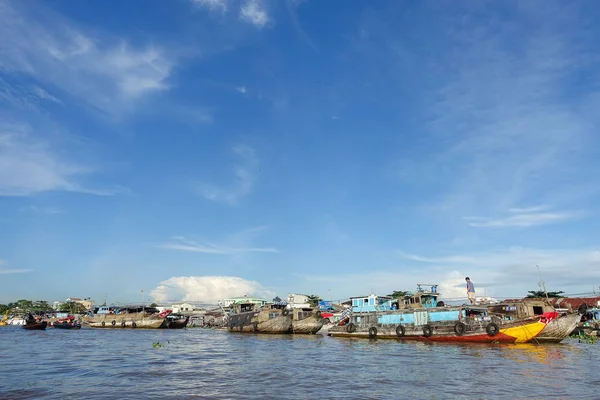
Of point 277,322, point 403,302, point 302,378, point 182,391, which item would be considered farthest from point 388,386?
point 277,322

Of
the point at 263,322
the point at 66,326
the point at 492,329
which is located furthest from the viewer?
the point at 66,326

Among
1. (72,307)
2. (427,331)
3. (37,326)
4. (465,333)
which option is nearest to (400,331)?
(427,331)

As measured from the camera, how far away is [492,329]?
100ft

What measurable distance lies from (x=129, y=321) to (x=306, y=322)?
35798mm

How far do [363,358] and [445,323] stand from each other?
42.6 feet

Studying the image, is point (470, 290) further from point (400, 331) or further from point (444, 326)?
point (400, 331)

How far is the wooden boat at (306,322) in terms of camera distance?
47.3 metres

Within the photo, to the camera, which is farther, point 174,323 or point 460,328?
point 174,323

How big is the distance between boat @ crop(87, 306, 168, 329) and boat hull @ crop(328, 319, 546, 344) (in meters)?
39.6

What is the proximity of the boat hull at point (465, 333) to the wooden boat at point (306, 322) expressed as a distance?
312 inches

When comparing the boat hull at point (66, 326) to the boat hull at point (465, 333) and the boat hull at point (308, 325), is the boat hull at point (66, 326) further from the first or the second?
the boat hull at point (465, 333)

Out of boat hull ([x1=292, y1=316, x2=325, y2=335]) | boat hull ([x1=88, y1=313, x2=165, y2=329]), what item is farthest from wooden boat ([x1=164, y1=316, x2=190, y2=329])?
boat hull ([x1=292, y1=316, x2=325, y2=335])

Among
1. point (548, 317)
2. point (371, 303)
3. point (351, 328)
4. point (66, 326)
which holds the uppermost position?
point (371, 303)

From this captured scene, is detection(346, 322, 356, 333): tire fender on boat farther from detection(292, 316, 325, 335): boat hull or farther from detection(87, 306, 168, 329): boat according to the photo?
detection(87, 306, 168, 329): boat
